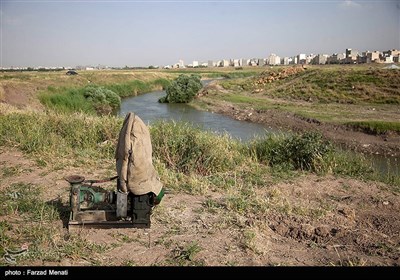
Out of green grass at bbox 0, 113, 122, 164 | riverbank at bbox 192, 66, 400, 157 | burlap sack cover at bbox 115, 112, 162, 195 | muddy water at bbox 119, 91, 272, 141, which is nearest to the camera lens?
burlap sack cover at bbox 115, 112, 162, 195

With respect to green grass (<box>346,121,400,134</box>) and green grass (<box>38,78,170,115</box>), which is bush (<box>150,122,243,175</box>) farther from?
green grass (<box>346,121,400,134</box>)

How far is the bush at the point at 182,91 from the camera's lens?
34.4 metres

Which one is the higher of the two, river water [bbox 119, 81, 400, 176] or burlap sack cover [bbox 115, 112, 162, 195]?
burlap sack cover [bbox 115, 112, 162, 195]

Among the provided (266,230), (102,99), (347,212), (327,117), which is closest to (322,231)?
(266,230)

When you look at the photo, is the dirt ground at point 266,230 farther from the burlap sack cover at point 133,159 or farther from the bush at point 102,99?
the bush at point 102,99

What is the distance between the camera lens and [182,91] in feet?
113

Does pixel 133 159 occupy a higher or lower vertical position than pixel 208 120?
higher

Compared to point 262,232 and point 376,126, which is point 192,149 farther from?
point 376,126

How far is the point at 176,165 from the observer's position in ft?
26.1

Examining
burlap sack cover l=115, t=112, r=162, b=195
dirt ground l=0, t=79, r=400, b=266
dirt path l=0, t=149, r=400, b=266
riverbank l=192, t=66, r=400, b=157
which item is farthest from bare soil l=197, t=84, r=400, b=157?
burlap sack cover l=115, t=112, r=162, b=195

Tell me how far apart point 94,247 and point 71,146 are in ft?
18.7

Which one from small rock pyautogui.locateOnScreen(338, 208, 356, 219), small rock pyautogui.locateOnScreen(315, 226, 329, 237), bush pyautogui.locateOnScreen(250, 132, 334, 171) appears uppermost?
bush pyautogui.locateOnScreen(250, 132, 334, 171)

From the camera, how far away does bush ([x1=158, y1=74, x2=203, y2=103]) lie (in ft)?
113
